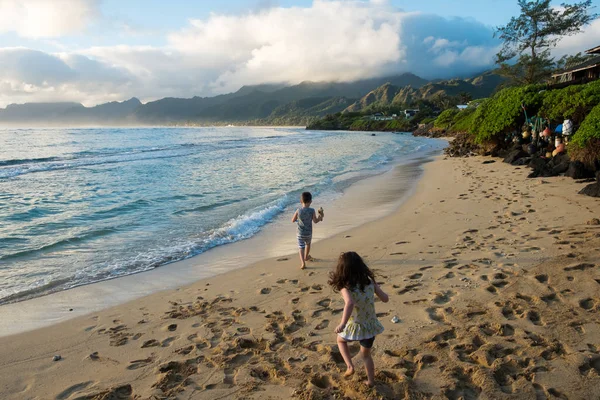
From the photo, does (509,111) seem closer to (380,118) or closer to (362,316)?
(362,316)

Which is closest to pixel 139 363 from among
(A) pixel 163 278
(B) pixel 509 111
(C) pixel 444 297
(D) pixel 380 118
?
(A) pixel 163 278

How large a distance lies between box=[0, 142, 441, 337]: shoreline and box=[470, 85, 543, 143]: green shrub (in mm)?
11582

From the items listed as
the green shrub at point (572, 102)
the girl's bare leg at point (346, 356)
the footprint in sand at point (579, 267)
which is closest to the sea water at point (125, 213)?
the girl's bare leg at point (346, 356)

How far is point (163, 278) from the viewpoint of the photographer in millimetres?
6996

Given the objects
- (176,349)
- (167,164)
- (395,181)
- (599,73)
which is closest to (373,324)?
(176,349)

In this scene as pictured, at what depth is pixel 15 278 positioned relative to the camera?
7.02m

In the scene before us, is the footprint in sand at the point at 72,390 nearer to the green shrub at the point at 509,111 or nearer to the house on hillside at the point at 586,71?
the green shrub at the point at 509,111

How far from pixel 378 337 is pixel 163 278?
171 inches

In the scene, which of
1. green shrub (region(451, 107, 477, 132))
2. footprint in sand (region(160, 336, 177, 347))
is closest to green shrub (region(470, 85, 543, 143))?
green shrub (region(451, 107, 477, 132))

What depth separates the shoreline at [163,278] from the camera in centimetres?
559

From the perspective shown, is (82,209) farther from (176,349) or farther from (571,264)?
(571,264)

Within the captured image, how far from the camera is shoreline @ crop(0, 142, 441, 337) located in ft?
18.3

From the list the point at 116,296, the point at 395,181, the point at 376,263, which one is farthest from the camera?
the point at 395,181

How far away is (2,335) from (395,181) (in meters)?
15.4
